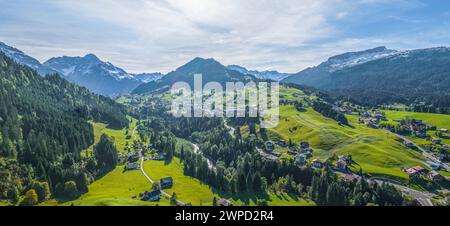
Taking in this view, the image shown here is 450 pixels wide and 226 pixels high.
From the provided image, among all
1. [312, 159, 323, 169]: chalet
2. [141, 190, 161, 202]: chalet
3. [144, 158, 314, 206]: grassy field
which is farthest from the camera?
[312, 159, 323, 169]: chalet

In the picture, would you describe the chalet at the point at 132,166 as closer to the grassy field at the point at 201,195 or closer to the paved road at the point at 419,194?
the grassy field at the point at 201,195

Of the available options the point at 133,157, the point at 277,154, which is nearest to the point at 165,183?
the point at 133,157

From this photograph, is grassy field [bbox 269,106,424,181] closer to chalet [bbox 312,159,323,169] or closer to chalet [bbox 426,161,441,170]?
chalet [bbox 426,161,441,170]

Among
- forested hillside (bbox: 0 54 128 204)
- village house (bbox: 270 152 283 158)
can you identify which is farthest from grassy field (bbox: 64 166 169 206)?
village house (bbox: 270 152 283 158)

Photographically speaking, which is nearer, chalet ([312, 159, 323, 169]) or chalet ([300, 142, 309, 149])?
chalet ([312, 159, 323, 169])

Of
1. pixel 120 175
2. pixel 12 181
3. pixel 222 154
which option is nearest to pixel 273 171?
pixel 222 154

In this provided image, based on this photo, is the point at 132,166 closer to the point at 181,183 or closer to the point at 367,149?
the point at 181,183
